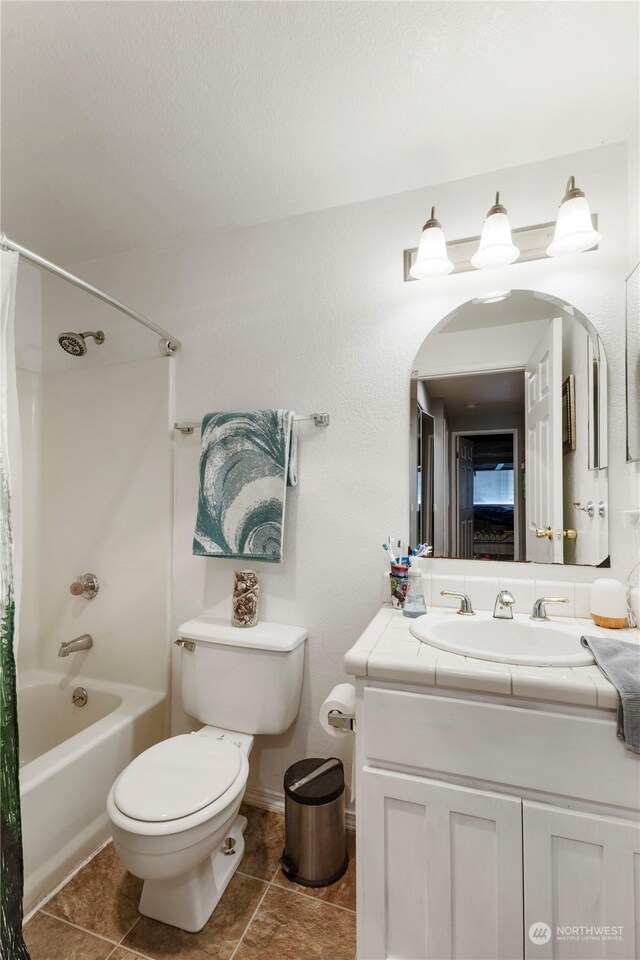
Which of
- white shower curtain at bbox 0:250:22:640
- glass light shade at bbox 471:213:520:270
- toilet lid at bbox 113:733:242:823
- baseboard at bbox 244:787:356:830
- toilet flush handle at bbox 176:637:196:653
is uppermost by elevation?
glass light shade at bbox 471:213:520:270

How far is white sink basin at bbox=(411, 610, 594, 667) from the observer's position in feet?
3.91

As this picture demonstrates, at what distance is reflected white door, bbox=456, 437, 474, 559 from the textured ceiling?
966mm

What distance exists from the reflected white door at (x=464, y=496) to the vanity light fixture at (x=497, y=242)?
1.87 ft

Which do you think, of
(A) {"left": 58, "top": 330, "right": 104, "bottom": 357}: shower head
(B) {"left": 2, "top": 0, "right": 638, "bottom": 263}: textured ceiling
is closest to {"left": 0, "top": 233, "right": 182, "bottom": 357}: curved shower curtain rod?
(A) {"left": 58, "top": 330, "right": 104, "bottom": 357}: shower head

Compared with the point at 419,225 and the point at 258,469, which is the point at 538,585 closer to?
the point at 258,469

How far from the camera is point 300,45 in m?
1.10

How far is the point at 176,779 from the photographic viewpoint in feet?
3.98

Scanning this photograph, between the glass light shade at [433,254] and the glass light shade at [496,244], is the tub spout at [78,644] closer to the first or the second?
the glass light shade at [433,254]

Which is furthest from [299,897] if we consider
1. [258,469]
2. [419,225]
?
[419,225]

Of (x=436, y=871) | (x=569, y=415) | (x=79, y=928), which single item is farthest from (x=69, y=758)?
(x=569, y=415)

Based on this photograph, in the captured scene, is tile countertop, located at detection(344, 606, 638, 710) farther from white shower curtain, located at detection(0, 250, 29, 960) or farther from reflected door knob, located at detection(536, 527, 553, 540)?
white shower curtain, located at detection(0, 250, 29, 960)

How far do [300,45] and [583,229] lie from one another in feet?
2.96

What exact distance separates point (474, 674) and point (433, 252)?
1.26 meters

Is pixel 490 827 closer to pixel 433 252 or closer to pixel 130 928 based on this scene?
pixel 130 928
